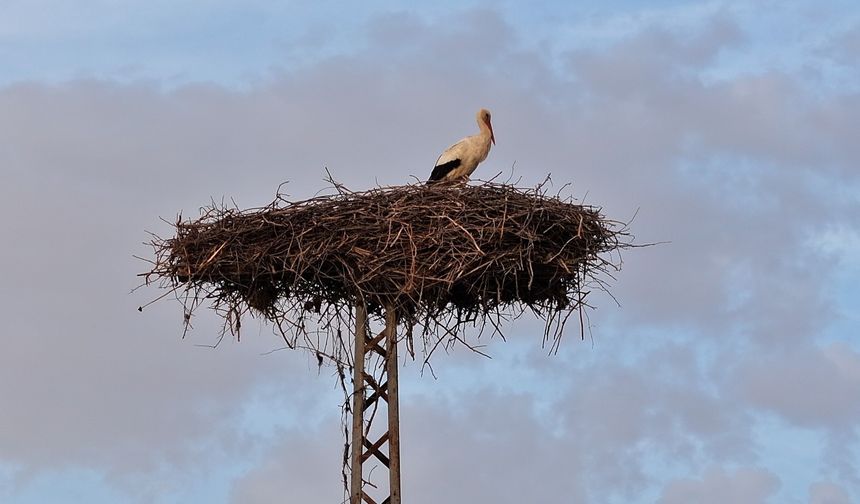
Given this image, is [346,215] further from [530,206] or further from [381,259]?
[530,206]

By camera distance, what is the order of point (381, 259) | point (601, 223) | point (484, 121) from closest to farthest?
point (381, 259)
point (601, 223)
point (484, 121)

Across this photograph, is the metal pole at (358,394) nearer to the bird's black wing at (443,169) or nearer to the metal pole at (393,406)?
the metal pole at (393,406)

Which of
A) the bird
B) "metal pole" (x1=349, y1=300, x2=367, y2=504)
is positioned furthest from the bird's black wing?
"metal pole" (x1=349, y1=300, x2=367, y2=504)

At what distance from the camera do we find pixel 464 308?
39.7 feet

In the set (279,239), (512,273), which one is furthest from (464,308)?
(279,239)

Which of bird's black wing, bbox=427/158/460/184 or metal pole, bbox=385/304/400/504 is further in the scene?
bird's black wing, bbox=427/158/460/184

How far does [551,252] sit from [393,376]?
4.88ft

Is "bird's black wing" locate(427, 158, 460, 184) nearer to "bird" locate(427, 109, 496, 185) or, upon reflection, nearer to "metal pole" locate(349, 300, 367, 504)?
"bird" locate(427, 109, 496, 185)

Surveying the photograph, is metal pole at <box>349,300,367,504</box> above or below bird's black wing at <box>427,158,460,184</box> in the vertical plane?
below

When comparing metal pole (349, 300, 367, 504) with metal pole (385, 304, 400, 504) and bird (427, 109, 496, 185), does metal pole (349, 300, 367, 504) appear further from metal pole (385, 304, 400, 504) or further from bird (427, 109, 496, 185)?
bird (427, 109, 496, 185)

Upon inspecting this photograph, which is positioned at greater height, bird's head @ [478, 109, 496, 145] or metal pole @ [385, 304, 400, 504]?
bird's head @ [478, 109, 496, 145]

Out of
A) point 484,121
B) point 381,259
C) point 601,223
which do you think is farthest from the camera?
point 484,121

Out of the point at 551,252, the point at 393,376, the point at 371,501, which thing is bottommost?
the point at 371,501

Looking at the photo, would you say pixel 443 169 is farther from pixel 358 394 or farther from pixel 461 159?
pixel 358 394
